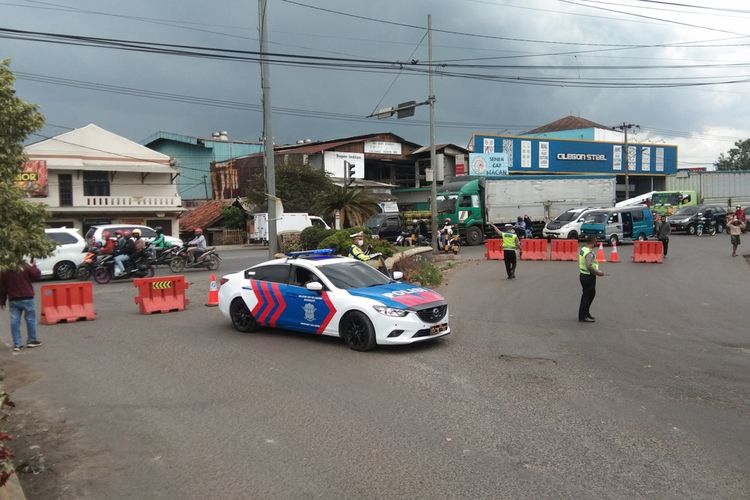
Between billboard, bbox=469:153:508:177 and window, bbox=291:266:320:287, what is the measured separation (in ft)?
134

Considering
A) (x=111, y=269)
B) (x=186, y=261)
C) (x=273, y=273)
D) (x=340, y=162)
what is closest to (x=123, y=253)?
(x=111, y=269)

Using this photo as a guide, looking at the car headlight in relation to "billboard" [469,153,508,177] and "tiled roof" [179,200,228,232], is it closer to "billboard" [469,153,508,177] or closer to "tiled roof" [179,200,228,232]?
"tiled roof" [179,200,228,232]

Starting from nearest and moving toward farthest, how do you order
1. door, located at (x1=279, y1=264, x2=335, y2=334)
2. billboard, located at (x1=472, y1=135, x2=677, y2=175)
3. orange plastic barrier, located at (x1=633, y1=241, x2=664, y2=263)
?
door, located at (x1=279, y1=264, x2=335, y2=334) < orange plastic barrier, located at (x1=633, y1=241, x2=664, y2=263) < billboard, located at (x1=472, y1=135, x2=677, y2=175)

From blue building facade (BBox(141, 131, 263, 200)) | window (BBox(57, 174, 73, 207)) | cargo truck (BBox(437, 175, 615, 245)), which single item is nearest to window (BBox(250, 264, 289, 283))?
cargo truck (BBox(437, 175, 615, 245))

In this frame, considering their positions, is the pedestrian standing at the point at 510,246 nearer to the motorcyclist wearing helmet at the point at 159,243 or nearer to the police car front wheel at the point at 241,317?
the police car front wheel at the point at 241,317

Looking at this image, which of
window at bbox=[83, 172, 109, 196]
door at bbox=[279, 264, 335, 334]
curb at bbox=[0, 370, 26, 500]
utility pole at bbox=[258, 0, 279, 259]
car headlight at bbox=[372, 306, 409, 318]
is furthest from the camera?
window at bbox=[83, 172, 109, 196]

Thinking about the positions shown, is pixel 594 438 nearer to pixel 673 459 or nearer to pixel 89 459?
pixel 673 459

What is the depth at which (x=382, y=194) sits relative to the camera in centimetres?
4306

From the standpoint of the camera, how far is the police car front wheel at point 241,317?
11.2 meters

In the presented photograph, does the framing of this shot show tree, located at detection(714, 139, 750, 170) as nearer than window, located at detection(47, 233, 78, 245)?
No

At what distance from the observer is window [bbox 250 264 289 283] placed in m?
10.7

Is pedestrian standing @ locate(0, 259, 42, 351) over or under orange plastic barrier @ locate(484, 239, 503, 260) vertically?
over

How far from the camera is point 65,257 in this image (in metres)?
20.4

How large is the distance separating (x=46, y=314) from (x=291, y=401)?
790 centimetres
